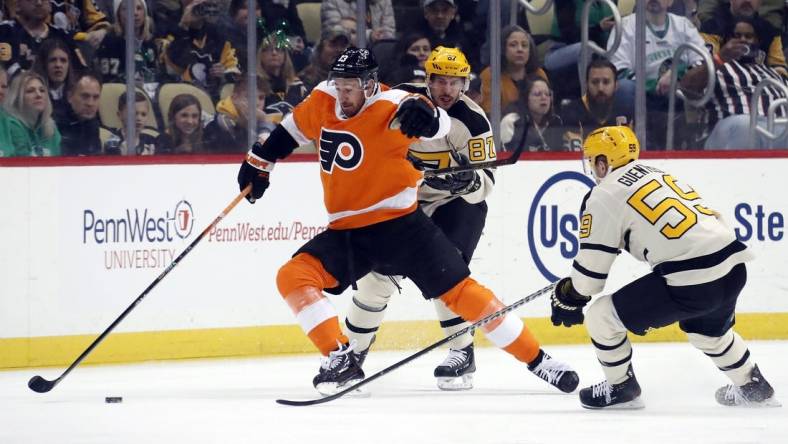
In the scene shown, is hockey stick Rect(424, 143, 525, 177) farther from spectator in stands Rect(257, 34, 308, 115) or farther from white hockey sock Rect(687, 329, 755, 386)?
spectator in stands Rect(257, 34, 308, 115)

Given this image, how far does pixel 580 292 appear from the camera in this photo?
4.58 metres

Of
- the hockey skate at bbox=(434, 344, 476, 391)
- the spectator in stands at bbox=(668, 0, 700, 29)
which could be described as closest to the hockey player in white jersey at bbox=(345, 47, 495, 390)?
the hockey skate at bbox=(434, 344, 476, 391)

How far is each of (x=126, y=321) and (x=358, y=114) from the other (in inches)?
76.0

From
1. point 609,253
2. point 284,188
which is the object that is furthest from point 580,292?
point 284,188

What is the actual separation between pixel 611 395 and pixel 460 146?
118 cm

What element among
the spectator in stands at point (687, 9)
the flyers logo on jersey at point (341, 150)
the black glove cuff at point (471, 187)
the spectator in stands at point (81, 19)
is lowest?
the black glove cuff at point (471, 187)

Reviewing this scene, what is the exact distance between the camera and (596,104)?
7.11 metres

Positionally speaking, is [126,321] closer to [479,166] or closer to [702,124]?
[479,166]

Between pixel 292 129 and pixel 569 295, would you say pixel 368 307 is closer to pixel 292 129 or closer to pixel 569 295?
pixel 292 129

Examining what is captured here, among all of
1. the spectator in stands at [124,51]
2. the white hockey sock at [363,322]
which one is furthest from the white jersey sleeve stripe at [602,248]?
the spectator in stands at [124,51]

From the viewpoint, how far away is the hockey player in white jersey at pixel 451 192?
5320mm

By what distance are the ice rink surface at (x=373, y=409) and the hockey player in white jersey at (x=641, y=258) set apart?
252 mm

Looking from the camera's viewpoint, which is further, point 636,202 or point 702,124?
point 702,124

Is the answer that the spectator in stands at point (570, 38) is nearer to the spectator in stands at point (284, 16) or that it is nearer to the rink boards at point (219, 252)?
the rink boards at point (219, 252)
